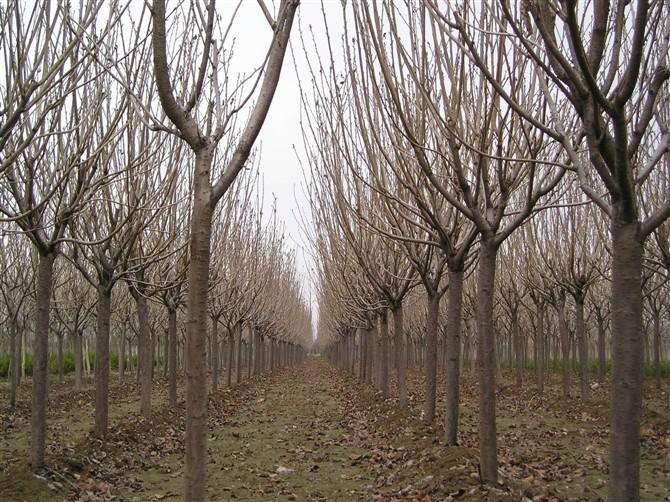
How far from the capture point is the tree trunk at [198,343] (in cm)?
305

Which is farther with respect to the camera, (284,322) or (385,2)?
(284,322)

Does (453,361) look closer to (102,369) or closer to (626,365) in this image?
(626,365)

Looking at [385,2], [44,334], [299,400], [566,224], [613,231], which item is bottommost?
[299,400]

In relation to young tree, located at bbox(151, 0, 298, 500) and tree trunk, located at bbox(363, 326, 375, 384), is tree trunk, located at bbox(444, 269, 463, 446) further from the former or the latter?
tree trunk, located at bbox(363, 326, 375, 384)

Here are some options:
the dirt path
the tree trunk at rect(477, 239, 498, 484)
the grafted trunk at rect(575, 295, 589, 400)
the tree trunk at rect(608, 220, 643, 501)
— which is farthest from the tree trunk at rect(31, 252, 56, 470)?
the grafted trunk at rect(575, 295, 589, 400)

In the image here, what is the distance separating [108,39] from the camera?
6.71 m

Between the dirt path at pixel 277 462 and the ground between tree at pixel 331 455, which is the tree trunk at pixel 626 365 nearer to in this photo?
the ground between tree at pixel 331 455

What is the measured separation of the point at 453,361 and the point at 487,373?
1395 mm

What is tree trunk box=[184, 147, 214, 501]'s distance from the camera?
3051 millimetres

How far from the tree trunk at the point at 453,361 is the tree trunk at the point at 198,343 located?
12.5 ft

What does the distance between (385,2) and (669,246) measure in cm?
673

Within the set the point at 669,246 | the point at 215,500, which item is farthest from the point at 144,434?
the point at 669,246

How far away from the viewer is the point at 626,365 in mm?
2943

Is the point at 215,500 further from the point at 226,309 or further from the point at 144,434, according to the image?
the point at 226,309
